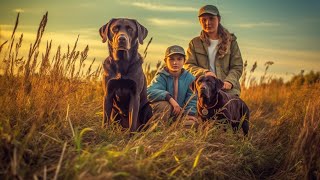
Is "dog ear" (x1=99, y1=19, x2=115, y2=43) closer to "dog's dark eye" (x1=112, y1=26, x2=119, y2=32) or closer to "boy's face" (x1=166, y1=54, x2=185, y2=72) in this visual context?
"dog's dark eye" (x1=112, y1=26, x2=119, y2=32)

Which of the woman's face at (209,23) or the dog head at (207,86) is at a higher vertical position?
the woman's face at (209,23)

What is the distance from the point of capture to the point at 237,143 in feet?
→ 13.7

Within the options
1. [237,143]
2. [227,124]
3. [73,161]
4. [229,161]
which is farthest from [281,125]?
[73,161]

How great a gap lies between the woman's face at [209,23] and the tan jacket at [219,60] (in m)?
0.19

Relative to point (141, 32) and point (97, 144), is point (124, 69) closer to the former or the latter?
point (141, 32)

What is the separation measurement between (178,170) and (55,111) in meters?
1.43

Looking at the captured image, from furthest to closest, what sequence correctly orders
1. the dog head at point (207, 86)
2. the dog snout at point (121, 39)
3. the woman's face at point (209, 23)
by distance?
1. the woman's face at point (209, 23)
2. the dog head at point (207, 86)
3. the dog snout at point (121, 39)

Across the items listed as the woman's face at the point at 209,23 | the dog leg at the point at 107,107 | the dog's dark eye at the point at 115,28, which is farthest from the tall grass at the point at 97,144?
the woman's face at the point at 209,23

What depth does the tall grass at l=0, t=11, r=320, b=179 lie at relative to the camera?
2588mm

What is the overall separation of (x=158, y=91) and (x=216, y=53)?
50.8 inches

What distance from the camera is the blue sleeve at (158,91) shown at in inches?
222

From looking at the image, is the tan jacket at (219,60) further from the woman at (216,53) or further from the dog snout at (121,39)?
the dog snout at (121,39)

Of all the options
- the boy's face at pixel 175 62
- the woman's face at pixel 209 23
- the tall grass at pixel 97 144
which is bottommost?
the tall grass at pixel 97 144

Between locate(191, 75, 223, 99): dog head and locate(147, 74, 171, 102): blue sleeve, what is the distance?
658 mm
